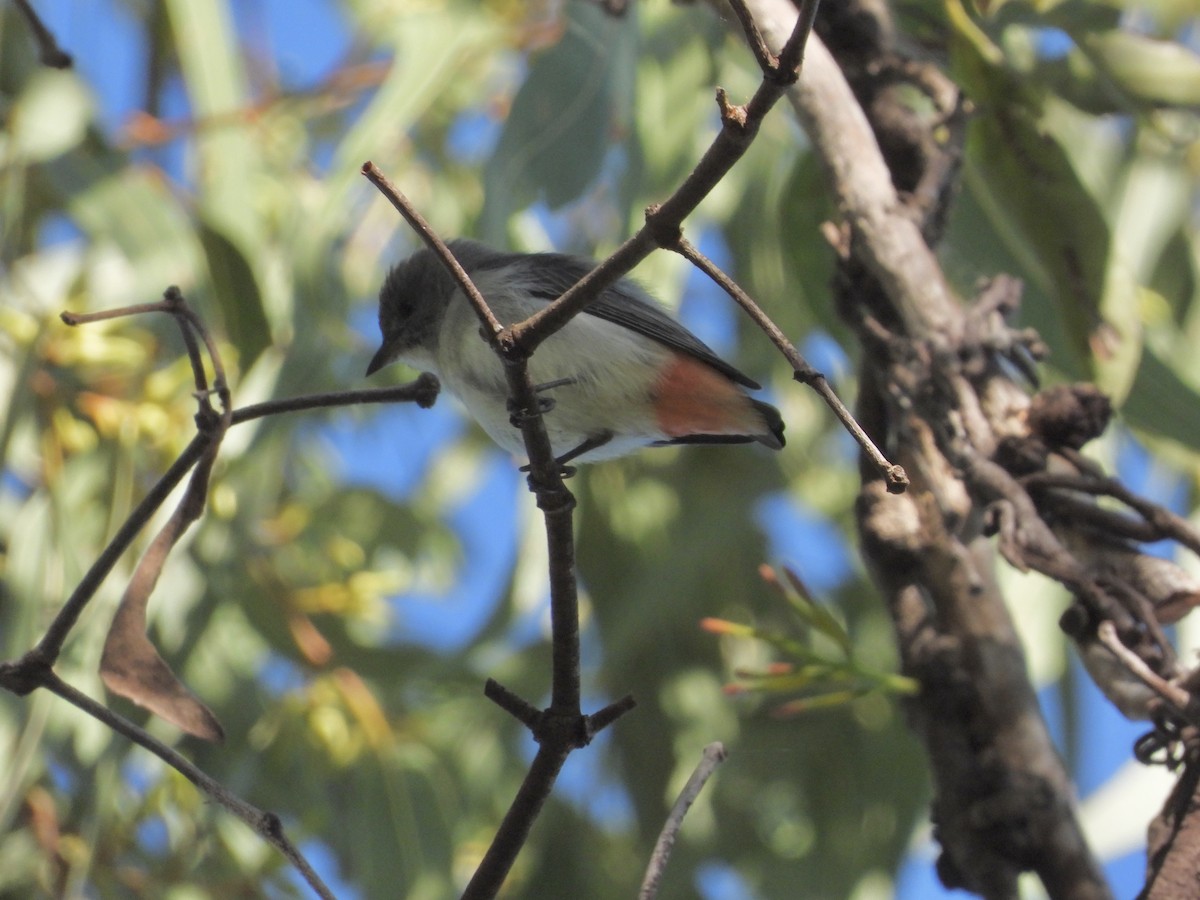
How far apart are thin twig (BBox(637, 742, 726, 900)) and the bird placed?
107 cm

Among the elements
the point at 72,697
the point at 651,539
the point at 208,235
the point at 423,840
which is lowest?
the point at 72,697

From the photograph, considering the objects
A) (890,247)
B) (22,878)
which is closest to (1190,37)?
(890,247)

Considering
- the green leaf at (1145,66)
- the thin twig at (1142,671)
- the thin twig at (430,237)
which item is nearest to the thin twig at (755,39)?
the thin twig at (430,237)

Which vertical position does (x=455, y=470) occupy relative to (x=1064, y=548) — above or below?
above

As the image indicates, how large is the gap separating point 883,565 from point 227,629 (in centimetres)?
214

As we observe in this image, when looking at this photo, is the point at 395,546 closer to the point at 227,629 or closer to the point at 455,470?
the point at 227,629

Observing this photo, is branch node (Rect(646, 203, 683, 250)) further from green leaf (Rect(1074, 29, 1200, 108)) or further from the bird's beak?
the bird's beak

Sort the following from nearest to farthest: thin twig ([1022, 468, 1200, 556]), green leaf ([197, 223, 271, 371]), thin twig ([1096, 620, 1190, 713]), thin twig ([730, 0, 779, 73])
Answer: thin twig ([730, 0, 779, 73])
thin twig ([1096, 620, 1190, 713])
thin twig ([1022, 468, 1200, 556])
green leaf ([197, 223, 271, 371])

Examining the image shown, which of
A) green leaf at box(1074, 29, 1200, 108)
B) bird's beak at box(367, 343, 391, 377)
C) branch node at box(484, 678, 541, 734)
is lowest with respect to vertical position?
branch node at box(484, 678, 541, 734)

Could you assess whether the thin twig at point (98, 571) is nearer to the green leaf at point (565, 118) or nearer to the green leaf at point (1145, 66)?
the green leaf at point (565, 118)

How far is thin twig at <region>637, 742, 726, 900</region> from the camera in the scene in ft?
4.18

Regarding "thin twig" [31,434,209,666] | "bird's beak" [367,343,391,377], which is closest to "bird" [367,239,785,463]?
"bird's beak" [367,343,391,377]

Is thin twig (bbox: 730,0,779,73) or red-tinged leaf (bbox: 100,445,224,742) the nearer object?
thin twig (bbox: 730,0,779,73)

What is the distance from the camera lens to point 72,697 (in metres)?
1.24
